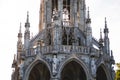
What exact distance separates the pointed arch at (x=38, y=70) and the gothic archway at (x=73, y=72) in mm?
2289

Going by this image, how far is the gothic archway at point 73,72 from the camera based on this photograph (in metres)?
53.7

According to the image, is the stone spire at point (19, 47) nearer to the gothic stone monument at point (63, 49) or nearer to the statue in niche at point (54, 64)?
the gothic stone monument at point (63, 49)

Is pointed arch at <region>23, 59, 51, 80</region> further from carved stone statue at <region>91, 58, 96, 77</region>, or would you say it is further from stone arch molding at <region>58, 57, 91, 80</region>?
carved stone statue at <region>91, 58, 96, 77</region>

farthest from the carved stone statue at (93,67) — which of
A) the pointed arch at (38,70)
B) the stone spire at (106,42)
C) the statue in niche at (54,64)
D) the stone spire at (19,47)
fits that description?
the stone spire at (19,47)

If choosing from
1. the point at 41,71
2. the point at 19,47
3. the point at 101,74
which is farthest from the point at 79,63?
the point at 19,47

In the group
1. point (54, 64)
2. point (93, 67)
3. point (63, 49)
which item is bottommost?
point (93, 67)

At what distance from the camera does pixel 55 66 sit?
165ft

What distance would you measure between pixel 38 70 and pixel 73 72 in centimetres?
479

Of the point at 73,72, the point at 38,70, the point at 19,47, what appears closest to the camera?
the point at 73,72

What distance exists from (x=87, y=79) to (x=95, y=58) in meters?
3.31

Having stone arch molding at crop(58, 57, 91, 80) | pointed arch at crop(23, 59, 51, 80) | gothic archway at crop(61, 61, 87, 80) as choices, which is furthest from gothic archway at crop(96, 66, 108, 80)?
pointed arch at crop(23, 59, 51, 80)

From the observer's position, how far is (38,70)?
180 ft

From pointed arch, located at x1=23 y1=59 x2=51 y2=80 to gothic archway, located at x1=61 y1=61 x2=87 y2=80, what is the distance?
229 cm

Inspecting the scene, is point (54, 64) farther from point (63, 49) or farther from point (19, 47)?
point (19, 47)
